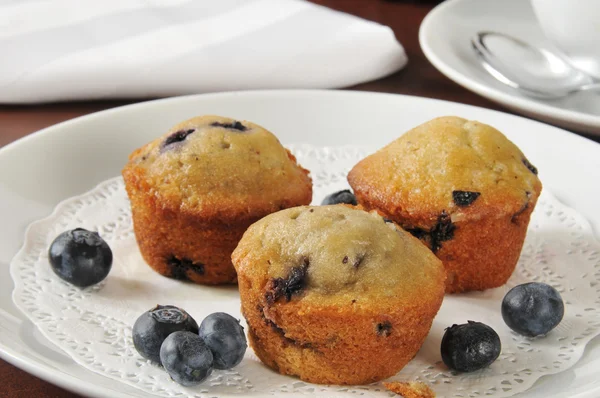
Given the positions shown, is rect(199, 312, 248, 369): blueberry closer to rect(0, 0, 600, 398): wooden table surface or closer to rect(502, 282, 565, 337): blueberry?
rect(502, 282, 565, 337): blueberry

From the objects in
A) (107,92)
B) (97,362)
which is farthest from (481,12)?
(97,362)

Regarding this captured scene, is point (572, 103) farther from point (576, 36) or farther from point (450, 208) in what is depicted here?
point (450, 208)

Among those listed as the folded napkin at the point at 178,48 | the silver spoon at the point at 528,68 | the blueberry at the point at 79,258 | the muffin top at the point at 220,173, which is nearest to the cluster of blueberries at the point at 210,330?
the blueberry at the point at 79,258

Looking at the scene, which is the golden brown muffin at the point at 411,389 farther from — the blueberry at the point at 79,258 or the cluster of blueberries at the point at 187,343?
the blueberry at the point at 79,258

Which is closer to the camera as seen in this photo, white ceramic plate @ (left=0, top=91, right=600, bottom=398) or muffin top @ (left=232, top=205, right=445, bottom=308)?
muffin top @ (left=232, top=205, right=445, bottom=308)

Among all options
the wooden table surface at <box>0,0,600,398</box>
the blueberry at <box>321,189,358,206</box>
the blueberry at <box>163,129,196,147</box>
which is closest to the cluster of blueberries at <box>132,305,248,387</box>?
the blueberry at <box>163,129,196,147</box>

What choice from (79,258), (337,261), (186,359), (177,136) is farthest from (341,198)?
(186,359)
